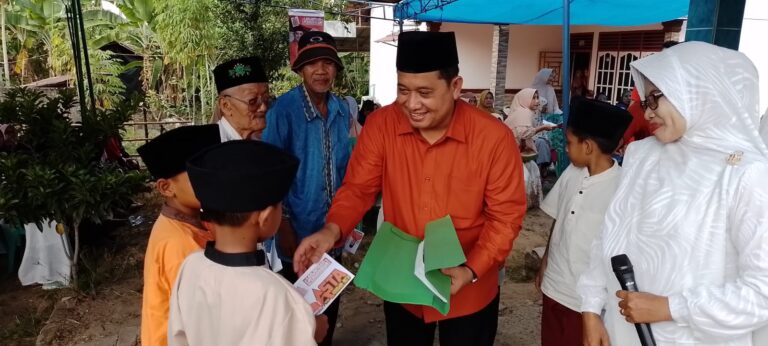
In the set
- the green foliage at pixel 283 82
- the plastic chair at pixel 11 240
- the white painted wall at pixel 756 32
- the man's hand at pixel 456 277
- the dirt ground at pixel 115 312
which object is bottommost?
the dirt ground at pixel 115 312

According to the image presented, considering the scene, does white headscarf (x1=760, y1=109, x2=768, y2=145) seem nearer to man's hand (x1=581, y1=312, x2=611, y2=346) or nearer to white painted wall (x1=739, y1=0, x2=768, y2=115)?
man's hand (x1=581, y1=312, x2=611, y2=346)

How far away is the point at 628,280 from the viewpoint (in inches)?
59.4

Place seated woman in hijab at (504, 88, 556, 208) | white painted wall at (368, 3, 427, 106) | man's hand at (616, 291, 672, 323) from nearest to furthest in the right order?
man's hand at (616, 291, 672, 323), seated woman in hijab at (504, 88, 556, 208), white painted wall at (368, 3, 427, 106)

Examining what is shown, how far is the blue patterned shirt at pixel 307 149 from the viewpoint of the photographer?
2.64 m

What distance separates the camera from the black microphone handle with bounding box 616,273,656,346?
1.48 m

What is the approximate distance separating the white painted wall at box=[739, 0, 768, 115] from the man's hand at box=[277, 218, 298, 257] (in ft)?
25.0

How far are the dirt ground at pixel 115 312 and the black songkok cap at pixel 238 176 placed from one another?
2.19 m

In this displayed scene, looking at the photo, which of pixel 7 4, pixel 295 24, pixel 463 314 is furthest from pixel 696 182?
pixel 7 4

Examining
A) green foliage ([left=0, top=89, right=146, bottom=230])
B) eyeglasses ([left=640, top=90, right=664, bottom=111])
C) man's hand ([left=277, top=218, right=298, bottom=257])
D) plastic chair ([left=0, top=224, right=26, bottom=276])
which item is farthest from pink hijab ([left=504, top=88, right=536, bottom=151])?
plastic chair ([left=0, top=224, right=26, bottom=276])

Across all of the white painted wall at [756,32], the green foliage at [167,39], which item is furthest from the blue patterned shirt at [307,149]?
the green foliage at [167,39]

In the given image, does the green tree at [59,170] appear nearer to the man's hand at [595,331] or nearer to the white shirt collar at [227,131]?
the white shirt collar at [227,131]

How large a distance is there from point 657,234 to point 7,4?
13916 millimetres

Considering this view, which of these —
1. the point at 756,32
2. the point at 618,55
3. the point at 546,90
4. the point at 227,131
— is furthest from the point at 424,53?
the point at 618,55

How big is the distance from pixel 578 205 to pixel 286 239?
1.45 metres
